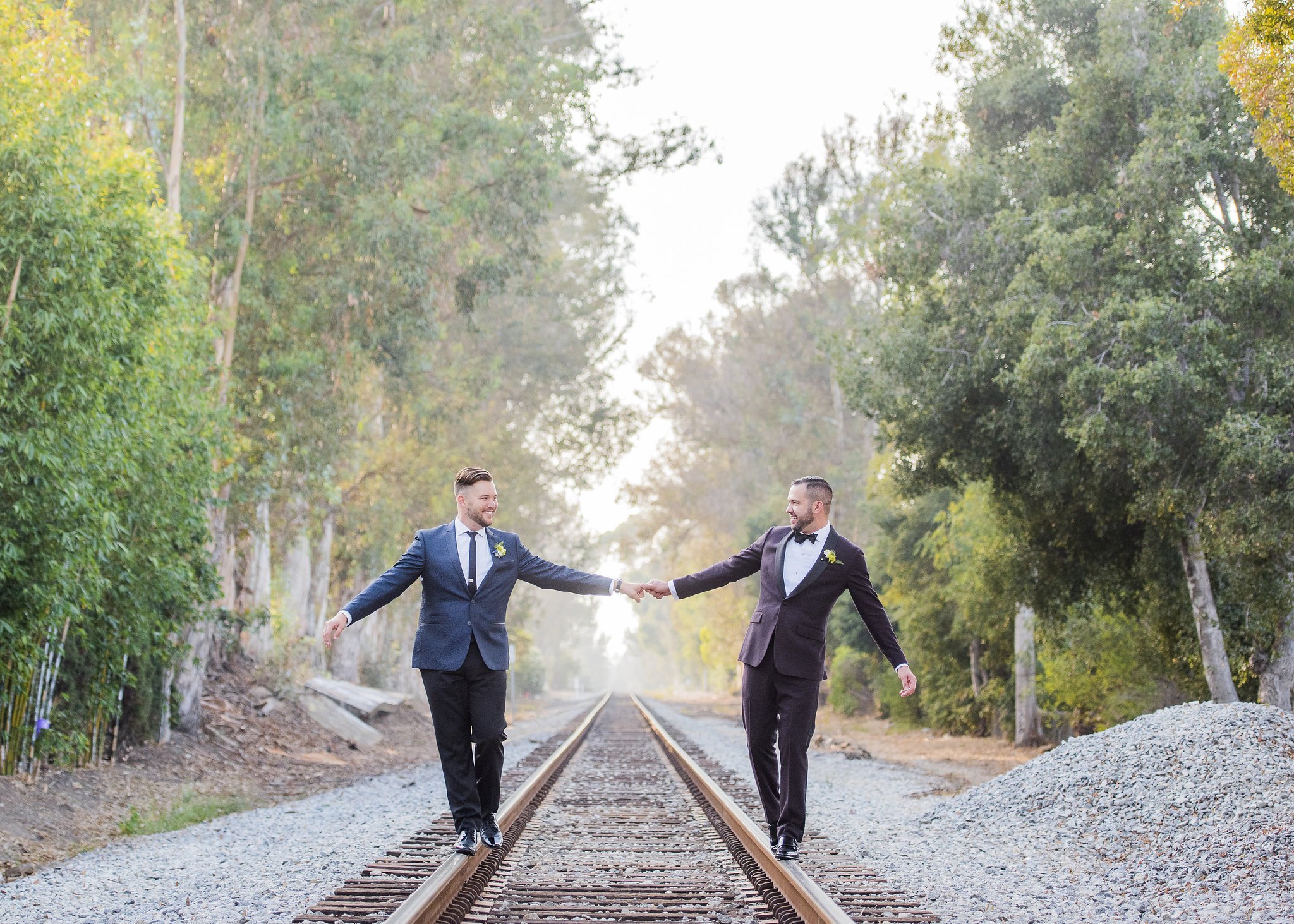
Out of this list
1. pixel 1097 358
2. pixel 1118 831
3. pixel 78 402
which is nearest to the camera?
pixel 1118 831

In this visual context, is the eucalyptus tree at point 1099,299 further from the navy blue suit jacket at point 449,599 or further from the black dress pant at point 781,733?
the navy blue suit jacket at point 449,599

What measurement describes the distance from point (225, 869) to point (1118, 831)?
5391 mm

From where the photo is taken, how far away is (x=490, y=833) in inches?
247

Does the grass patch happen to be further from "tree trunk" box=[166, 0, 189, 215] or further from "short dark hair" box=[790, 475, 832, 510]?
"tree trunk" box=[166, 0, 189, 215]

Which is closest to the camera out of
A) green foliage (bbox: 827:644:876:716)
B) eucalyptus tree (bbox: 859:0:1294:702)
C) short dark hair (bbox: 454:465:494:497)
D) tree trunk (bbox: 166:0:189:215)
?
short dark hair (bbox: 454:465:494:497)

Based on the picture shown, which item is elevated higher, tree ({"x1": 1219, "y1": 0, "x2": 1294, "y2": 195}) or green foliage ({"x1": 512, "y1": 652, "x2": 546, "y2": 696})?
tree ({"x1": 1219, "y1": 0, "x2": 1294, "y2": 195})

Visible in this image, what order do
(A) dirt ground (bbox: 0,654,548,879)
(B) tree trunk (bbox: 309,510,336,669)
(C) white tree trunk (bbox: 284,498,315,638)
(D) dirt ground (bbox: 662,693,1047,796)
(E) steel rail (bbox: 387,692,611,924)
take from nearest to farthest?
(E) steel rail (bbox: 387,692,611,924) → (A) dirt ground (bbox: 0,654,548,879) → (D) dirt ground (bbox: 662,693,1047,796) → (C) white tree trunk (bbox: 284,498,315,638) → (B) tree trunk (bbox: 309,510,336,669)

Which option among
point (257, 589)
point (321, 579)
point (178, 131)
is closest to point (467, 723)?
point (178, 131)

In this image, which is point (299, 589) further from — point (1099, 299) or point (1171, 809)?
point (1171, 809)

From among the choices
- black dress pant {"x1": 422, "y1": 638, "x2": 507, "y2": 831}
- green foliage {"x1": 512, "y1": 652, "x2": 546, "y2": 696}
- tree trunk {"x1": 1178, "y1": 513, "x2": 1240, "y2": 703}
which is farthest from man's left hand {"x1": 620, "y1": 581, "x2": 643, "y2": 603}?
green foliage {"x1": 512, "y1": 652, "x2": 546, "y2": 696}

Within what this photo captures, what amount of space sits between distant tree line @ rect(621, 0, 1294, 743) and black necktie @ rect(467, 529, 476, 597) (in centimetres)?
714

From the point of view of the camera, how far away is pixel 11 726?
9.60 metres

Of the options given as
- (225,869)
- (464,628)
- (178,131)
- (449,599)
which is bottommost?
(225,869)

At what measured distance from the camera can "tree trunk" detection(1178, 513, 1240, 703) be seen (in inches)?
529
